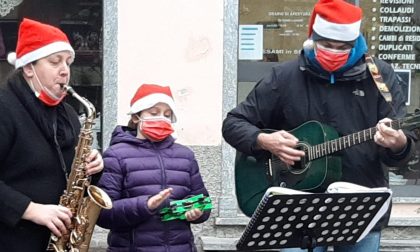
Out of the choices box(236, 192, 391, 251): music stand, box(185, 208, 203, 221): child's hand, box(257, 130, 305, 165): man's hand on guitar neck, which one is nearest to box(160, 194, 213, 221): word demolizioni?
box(185, 208, 203, 221): child's hand

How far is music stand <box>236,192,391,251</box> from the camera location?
3.28m

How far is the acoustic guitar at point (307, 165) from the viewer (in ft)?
11.8

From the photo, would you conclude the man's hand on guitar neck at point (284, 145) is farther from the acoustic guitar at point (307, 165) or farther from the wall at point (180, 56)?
the wall at point (180, 56)

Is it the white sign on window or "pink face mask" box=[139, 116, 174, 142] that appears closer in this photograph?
"pink face mask" box=[139, 116, 174, 142]

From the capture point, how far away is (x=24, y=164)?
3.36 meters

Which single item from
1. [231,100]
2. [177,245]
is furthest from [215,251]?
[177,245]

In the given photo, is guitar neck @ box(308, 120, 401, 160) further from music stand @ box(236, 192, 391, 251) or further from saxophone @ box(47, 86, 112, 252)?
saxophone @ box(47, 86, 112, 252)

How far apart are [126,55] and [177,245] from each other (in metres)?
2.21

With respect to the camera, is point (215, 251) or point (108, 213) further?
point (215, 251)

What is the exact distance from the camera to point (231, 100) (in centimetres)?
604

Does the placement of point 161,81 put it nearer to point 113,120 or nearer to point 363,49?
point 113,120

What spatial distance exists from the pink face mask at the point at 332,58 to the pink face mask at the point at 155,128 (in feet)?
2.92

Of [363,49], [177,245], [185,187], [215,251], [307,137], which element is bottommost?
[215,251]

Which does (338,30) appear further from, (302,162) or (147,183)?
(147,183)
